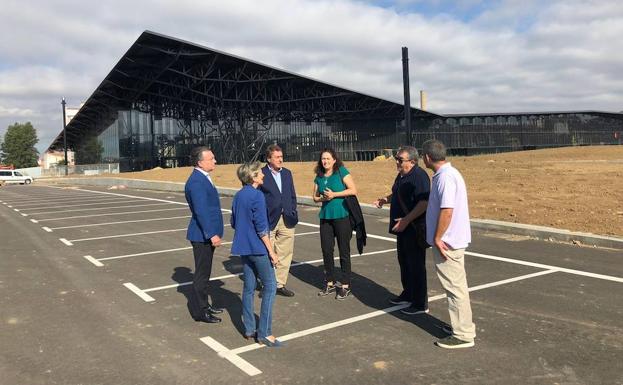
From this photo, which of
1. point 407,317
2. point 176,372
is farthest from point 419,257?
point 176,372

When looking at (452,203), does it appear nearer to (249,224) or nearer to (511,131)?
(249,224)

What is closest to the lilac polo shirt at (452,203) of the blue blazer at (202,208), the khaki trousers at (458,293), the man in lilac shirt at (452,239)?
the man in lilac shirt at (452,239)

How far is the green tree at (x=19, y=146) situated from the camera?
103250 mm

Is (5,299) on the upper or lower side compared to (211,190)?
lower

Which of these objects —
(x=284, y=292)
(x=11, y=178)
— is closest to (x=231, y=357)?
(x=284, y=292)

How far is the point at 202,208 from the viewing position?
16.1 feet

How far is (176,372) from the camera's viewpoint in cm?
387

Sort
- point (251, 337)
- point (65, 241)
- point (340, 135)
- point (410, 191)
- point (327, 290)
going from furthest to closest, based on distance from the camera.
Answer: point (340, 135)
point (65, 241)
point (327, 290)
point (410, 191)
point (251, 337)

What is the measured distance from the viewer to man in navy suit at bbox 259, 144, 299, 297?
565cm

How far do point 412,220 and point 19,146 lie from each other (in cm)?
11631

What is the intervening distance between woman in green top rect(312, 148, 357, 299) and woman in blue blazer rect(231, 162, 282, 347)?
138cm

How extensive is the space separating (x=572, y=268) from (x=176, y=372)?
18.1 ft

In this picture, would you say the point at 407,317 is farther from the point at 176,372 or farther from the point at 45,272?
the point at 45,272

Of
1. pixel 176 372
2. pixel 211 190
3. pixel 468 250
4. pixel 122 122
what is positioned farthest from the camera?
pixel 122 122
